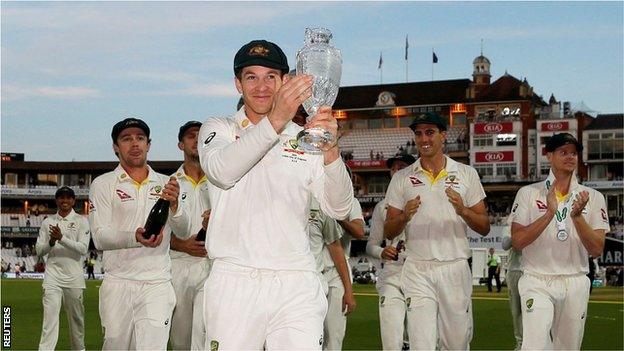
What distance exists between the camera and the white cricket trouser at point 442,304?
31.8 ft

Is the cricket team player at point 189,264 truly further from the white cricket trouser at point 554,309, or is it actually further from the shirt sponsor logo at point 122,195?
the white cricket trouser at point 554,309

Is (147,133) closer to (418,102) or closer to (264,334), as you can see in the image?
(264,334)

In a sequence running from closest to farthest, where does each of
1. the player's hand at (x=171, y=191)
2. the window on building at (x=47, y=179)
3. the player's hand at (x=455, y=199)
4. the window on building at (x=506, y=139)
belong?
the player's hand at (x=171, y=191), the player's hand at (x=455, y=199), the window on building at (x=506, y=139), the window on building at (x=47, y=179)

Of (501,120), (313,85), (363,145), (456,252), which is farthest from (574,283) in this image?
(363,145)

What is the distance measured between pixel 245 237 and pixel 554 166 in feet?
16.3

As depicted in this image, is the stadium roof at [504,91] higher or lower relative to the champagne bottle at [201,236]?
higher

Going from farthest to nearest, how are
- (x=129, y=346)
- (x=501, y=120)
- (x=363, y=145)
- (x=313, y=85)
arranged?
1. (x=363, y=145)
2. (x=501, y=120)
3. (x=129, y=346)
4. (x=313, y=85)

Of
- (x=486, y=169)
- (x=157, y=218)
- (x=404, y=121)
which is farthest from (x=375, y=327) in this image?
(x=404, y=121)

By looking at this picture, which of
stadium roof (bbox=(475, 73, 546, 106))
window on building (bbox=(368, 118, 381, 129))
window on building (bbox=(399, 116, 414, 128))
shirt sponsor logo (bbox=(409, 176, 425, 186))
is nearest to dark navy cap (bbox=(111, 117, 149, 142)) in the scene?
shirt sponsor logo (bbox=(409, 176, 425, 186))

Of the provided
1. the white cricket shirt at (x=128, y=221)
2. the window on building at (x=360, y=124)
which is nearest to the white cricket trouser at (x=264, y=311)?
the white cricket shirt at (x=128, y=221)

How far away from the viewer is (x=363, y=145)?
100 m

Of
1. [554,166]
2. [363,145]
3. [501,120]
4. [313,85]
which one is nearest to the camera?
[313,85]

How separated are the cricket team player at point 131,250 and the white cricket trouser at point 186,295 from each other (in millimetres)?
921

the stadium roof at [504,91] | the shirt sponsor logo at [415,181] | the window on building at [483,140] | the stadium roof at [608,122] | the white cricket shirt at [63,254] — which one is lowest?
the white cricket shirt at [63,254]
